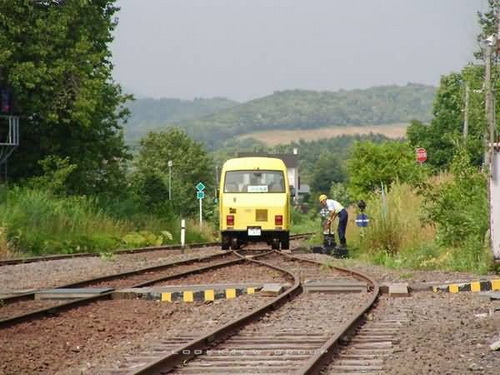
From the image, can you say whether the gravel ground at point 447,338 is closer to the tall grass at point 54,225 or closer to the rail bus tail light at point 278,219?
the rail bus tail light at point 278,219

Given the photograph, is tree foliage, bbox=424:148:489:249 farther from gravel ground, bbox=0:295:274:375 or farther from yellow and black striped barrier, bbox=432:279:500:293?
gravel ground, bbox=0:295:274:375

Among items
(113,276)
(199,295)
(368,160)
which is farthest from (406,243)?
(368,160)

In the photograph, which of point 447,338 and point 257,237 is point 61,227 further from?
point 447,338

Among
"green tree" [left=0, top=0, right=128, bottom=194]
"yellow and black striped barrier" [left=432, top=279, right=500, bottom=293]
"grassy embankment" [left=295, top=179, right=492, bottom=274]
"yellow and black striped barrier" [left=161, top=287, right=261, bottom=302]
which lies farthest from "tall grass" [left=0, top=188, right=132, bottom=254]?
"yellow and black striped barrier" [left=432, top=279, right=500, bottom=293]

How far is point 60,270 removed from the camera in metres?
23.9

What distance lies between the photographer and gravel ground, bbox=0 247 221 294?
1981 centimetres

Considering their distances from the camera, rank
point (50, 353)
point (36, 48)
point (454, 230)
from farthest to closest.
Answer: point (36, 48) → point (454, 230) → point (50, 353)

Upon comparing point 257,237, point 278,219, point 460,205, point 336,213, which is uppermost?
point 460,205

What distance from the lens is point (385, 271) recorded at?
20953mm

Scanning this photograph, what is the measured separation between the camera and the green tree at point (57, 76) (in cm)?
4106

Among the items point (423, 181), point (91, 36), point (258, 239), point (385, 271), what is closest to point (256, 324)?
point (385, 271)

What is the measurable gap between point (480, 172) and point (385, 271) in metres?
5.86

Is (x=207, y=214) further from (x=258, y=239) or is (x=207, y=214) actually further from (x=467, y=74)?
(x=258, y=239)

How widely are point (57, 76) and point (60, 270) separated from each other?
19420 mm
